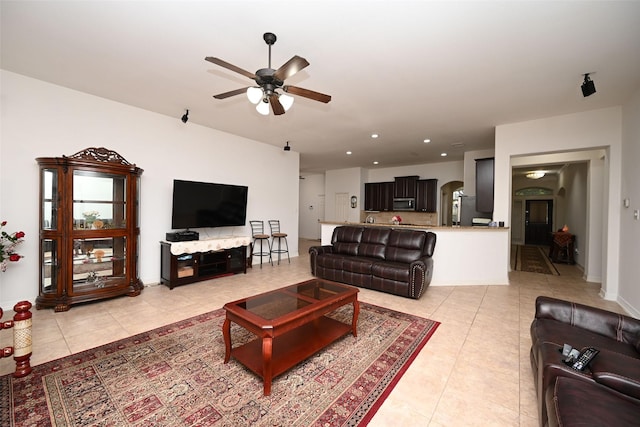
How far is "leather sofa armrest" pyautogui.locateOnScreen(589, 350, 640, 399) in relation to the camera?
50.3 inches

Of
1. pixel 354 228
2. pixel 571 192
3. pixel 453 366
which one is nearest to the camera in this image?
pixel 453 366

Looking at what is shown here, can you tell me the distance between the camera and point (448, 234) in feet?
15.5

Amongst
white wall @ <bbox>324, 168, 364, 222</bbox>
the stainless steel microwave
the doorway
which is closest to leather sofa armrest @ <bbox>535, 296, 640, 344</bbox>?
the stainless steel microwave

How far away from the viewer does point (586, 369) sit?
1430 mm

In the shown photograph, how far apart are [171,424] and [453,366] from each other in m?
2.14

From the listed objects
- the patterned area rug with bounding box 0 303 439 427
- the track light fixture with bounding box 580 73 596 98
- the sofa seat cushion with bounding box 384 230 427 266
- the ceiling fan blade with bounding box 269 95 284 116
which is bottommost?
the patterned area rug with bounding box 0 303 439 427

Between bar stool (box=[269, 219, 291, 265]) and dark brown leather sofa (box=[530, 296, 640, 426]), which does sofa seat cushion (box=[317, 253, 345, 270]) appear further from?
dark brown leather sofa (box=[530, 296, 640, 426])

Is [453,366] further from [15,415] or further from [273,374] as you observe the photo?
[15,415]

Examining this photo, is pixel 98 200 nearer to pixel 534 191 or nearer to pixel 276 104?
pixel 276 104

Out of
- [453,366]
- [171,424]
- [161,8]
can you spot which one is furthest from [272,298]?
[161,8]

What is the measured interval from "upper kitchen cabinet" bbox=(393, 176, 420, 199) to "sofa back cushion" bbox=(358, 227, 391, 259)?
4.09 metres

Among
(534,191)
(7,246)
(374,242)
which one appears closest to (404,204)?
(374,242)

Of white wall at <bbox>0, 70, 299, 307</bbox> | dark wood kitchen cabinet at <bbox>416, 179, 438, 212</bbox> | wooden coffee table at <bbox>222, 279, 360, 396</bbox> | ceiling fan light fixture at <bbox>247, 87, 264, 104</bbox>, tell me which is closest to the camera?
wooden coffee table at <bbox>222, 279, 360, 396</bbox>

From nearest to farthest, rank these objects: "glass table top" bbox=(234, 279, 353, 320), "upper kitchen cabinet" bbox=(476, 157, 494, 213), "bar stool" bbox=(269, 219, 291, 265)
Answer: "glass table top" bbox=(234, 279, 353, 320) → "upper kitchen cabinet" bbox=(476, 157, 494, 213) → "bar stool" bbox=(269, 219, 291, 265)
